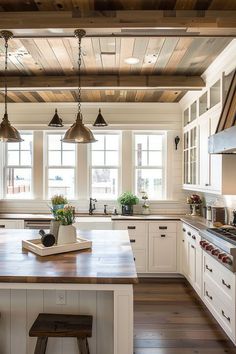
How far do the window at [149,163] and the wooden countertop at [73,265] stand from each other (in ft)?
8.86

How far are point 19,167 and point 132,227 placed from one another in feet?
7.78

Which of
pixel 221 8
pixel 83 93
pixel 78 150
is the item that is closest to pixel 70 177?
pixel 78 150

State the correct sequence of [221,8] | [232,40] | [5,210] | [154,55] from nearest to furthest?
1. [221,8]
2. [232,40]
3. [154,55]
4. [5,210]

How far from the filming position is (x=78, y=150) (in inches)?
212

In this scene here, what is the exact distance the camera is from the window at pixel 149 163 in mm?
5434

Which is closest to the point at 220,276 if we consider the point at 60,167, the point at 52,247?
the point at 52,247

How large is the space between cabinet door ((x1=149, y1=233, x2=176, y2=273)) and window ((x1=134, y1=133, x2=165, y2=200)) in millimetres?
1025

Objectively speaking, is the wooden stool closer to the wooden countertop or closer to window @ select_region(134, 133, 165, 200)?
the wooden countertop

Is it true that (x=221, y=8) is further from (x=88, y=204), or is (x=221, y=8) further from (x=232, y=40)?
(x=88, y=204)

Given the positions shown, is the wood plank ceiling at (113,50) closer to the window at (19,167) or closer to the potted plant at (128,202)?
the window at (19,167)

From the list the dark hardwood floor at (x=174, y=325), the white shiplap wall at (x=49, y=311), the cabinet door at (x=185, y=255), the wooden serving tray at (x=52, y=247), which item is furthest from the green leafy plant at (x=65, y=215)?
the cabinet door at (x=185, y=255)

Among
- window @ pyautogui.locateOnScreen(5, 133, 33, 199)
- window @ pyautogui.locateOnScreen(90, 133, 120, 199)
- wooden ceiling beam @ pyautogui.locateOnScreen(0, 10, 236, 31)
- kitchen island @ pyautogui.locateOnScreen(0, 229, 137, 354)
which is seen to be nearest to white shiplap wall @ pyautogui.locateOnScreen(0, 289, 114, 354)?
kitchen island @ pyautogui.locateOnScreen(0, 229, 137, 354)

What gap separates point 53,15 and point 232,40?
1.70m

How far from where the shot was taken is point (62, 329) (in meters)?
1.85
